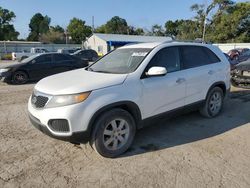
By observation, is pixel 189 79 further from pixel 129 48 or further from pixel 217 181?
pixel 217 181

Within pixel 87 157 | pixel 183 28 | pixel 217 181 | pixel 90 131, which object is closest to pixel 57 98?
pixel 90 131

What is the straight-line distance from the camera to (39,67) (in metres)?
11.9

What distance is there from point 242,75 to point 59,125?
683 cm

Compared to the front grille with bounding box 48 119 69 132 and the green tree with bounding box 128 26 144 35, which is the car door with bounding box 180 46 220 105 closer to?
the front grille with bounding box 48 119 69 132

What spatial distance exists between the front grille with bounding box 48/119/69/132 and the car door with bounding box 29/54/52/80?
28.9 feet

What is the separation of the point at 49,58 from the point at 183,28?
53.6 meters

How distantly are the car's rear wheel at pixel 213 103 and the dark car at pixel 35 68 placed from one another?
838 centimetres

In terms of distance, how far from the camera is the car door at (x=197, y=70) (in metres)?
5.07

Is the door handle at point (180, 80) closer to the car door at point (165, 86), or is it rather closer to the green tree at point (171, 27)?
the car door at point (165, 86)

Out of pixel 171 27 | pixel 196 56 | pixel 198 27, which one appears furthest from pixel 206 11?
pixel 196 56

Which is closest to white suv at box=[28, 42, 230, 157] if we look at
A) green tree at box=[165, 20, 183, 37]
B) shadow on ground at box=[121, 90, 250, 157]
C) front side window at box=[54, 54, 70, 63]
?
shadow on ground at box=[121, 90, 250, 157]

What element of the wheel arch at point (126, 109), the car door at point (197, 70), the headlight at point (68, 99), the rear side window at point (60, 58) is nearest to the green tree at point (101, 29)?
the rear side window at point (60, 58)

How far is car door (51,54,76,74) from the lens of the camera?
12.4 m

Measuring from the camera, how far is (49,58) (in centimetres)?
1240
